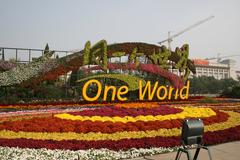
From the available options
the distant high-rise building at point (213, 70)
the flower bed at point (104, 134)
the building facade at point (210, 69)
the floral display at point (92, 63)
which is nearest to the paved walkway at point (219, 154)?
the flower bed at point (104, 134)

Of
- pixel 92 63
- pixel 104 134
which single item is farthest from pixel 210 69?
pixel 104 134

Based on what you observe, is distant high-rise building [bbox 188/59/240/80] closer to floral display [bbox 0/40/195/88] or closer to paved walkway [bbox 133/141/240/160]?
floral display [bbox 0/40/195/88]

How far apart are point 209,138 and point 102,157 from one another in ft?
11.3

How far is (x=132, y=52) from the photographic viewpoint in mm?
24125

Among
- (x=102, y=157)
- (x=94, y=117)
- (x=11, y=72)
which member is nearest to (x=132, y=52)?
(x=11, y=72)

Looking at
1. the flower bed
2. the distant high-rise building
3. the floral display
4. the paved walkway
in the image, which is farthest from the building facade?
the paved walkway

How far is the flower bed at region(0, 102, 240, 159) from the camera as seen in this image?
290 inches

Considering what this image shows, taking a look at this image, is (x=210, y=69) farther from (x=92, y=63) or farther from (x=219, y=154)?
(x=219, y=154)

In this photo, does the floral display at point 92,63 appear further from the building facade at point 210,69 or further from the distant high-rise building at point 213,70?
the distant high-rise building at point 213,70

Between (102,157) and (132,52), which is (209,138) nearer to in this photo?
(102,157)

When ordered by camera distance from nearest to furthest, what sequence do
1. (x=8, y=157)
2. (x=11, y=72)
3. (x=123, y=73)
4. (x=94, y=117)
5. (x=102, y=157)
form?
(x=8, y=157) < (x=102, y=157) < (x=94, y=117) < (x=11, y=72) < (x=123, y=73)

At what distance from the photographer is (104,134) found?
852cm

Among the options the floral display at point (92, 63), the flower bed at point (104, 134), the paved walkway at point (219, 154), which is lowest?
the paved walkway at point (219, 154)

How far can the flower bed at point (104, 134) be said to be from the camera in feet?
24.2
